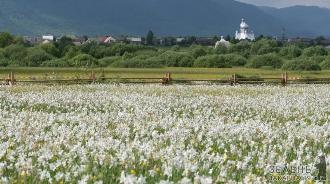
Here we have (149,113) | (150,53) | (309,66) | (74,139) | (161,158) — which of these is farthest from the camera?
(150,53)

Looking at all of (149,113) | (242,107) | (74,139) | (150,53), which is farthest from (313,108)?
(150,53)

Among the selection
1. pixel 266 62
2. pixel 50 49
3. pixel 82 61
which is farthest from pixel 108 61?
pixel 266 62

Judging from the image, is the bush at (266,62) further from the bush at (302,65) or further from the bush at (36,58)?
the bush at (36,58)

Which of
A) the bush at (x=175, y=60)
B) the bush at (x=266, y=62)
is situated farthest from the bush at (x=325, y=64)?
the bush at (x=175, y=60)

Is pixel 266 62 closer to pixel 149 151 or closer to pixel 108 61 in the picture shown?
pixel 108 61

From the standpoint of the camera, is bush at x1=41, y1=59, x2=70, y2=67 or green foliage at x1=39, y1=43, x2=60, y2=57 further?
green foliage at x1=39, y1=43, x2=60, y2=57

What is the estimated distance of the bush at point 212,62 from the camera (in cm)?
11606

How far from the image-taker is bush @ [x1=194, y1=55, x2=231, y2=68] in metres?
116

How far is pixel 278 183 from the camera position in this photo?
8266 millimetres

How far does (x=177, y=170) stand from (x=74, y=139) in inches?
154

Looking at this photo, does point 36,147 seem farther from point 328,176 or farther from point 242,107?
point 242,107

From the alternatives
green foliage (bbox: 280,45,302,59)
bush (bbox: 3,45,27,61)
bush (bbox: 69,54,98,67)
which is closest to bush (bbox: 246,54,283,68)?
green foliage (bbox: 280,45,302,59)

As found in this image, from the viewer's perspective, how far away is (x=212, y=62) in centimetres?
11662

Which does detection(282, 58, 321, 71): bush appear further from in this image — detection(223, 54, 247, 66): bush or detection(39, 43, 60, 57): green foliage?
detection(39, 43, 60, 57): green foliage
